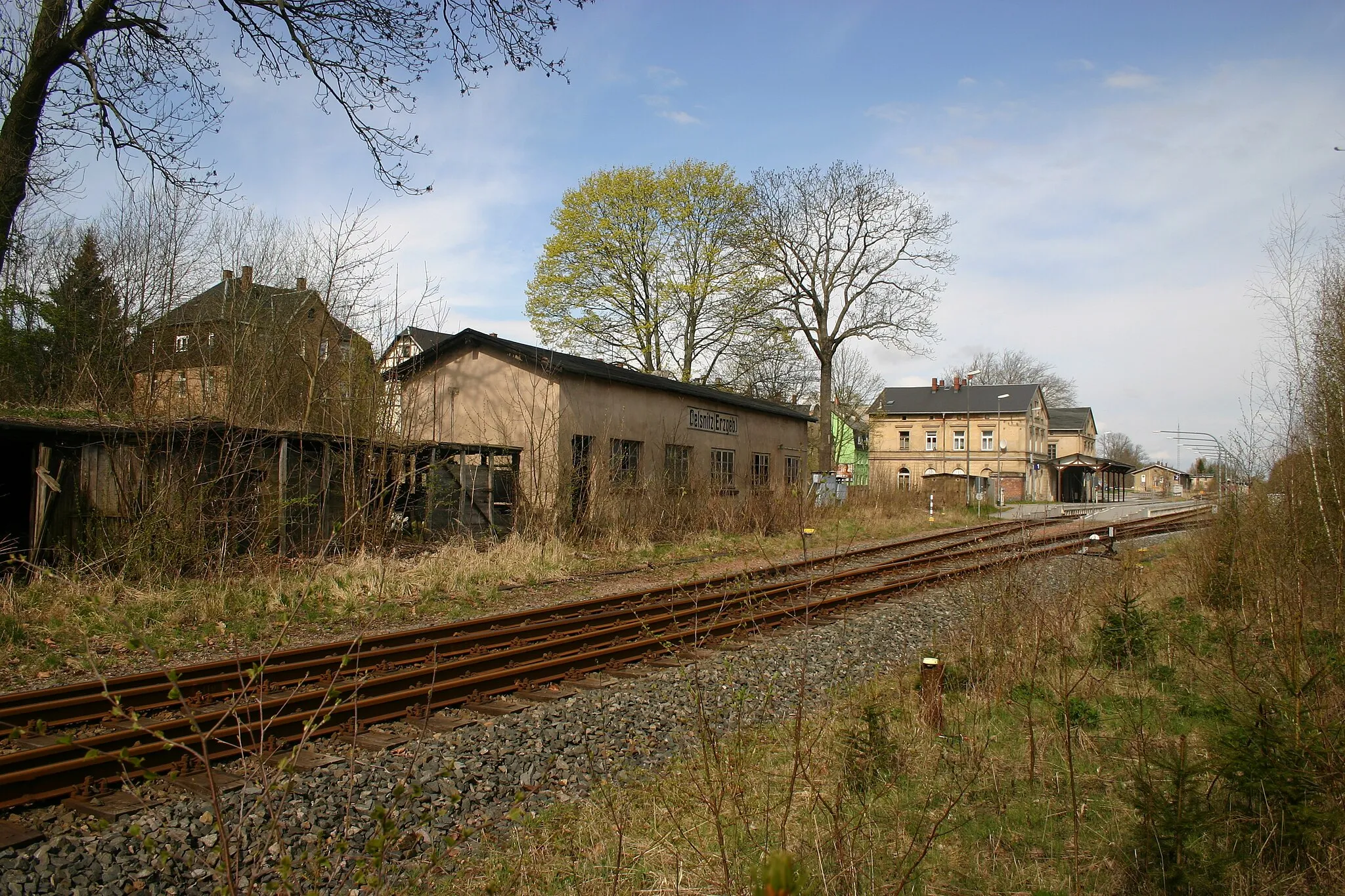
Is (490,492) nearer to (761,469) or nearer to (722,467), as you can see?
(722,467)

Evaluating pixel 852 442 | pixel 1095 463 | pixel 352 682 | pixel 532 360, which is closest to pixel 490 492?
pixel 532 360

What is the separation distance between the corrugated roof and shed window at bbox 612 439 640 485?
44.4 meters

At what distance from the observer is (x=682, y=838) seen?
13.3 feet

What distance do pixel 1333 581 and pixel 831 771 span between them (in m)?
5.00

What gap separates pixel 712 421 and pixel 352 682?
20001 mm

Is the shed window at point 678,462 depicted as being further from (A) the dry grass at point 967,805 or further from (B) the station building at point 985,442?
(B) the station building at point 985,442

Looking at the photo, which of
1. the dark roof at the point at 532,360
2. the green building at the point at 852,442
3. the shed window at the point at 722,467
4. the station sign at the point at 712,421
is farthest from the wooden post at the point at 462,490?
the green building at the point at 852,442

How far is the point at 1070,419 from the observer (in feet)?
269

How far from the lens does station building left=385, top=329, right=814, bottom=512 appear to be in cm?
1770

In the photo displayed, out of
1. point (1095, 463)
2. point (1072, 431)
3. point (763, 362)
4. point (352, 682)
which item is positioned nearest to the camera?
point (352, 682)

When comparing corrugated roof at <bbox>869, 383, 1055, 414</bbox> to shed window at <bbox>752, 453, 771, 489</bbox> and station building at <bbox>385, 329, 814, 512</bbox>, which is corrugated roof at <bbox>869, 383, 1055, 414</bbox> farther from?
station building at <bbox>385, 329, 814, 512</bbox>

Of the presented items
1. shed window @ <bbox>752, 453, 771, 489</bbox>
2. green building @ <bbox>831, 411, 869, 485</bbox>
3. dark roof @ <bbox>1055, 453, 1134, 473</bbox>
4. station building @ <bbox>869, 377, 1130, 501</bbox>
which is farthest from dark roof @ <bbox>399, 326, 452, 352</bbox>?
dark roof @ <bbox>1055, 453, 1134, 473</bbox>

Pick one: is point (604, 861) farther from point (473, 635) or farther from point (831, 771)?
point (473, 635)

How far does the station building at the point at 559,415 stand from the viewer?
1770cm
